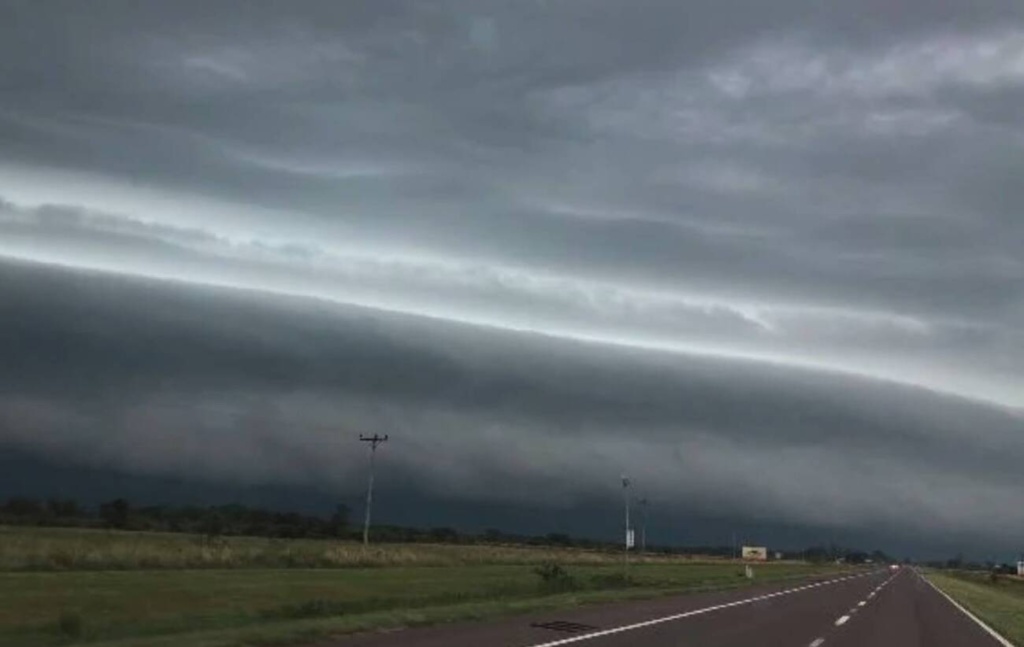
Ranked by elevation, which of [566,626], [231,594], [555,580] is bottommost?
[566,626]

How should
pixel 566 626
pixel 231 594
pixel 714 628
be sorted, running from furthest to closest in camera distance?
pixel 231 594
pixel 714 628
pixel 566 626

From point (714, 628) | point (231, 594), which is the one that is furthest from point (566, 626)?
point (231, 594)

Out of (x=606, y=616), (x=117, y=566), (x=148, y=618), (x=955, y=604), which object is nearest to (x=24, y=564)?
(x=117, y=566)

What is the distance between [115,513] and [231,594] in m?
129

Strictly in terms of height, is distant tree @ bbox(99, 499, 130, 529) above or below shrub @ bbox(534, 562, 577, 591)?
above

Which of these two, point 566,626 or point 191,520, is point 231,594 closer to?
point 566,626

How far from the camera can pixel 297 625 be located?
25.5 meters

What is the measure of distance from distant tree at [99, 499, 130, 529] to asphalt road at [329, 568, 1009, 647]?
11659 cm

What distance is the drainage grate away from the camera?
27.0 m

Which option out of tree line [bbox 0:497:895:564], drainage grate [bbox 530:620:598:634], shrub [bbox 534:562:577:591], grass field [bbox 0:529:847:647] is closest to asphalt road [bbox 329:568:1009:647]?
drainage grate [bbox 530:620:598:634]

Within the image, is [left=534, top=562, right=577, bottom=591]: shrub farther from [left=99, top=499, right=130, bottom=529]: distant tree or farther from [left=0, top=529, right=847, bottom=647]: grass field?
[left=99, top=499, right=130, bottom=529]: distant tree

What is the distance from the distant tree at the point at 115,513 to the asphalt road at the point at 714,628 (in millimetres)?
116586

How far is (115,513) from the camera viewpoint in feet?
532

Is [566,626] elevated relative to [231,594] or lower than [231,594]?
lower
